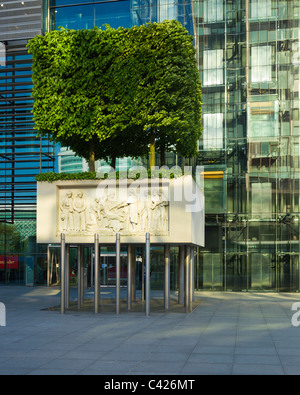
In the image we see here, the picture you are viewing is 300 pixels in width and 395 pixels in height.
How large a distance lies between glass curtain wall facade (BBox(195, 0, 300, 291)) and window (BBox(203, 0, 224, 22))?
62mm

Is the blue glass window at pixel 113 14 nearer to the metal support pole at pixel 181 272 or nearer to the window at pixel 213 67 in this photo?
the window at pixel 213 67

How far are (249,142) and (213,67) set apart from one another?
525 cm

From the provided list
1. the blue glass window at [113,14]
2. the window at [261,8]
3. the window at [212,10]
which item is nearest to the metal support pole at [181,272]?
the window at [212,10]

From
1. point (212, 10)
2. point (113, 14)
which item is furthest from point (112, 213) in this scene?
point (113, 14)

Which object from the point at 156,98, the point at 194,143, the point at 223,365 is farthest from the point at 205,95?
the point at 223,365

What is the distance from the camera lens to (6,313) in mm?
21359

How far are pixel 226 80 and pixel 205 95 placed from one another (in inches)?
61.3

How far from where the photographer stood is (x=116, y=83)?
71.6 ft

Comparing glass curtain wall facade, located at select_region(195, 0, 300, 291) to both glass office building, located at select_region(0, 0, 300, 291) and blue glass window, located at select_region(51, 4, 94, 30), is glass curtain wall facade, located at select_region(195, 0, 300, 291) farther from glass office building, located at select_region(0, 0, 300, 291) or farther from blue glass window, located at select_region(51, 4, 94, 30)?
blue glass window, located at select_region(51, 4, 94, 30)

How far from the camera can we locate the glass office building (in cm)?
3378

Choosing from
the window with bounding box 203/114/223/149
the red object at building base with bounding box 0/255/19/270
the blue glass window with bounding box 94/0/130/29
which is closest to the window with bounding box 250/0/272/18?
the window with bounding box 203/114/223/149

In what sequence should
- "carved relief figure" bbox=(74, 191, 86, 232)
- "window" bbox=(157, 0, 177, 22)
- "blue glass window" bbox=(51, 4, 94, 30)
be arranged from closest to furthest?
"carved relief figure" bbox=(74, 191, 86, 232), "window" bbox=(157, 0, 177, 22), "blue glass window" bbox=(51, 4, 94, 30)

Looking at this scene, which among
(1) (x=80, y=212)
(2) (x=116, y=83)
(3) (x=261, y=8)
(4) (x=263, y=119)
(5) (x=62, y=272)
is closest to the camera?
(5) (x=62, y=272)

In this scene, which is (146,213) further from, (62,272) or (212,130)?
(212,130)
